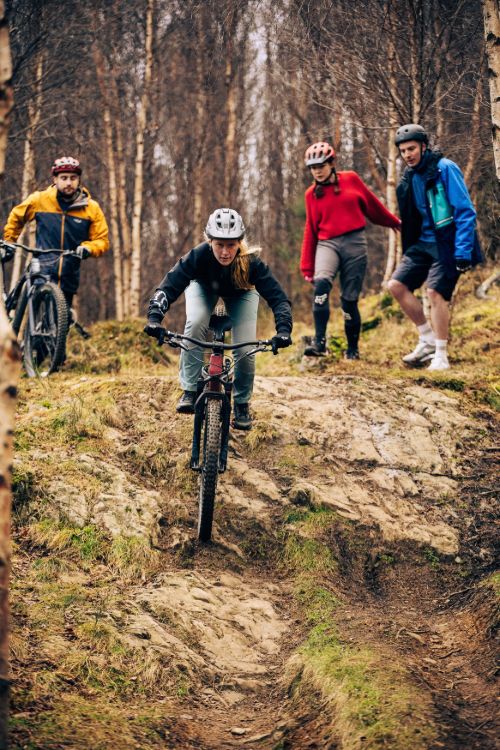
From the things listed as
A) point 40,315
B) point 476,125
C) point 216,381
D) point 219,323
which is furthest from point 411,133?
Result: point 40,315

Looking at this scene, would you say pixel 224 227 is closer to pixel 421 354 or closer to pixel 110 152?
pixel 421 354

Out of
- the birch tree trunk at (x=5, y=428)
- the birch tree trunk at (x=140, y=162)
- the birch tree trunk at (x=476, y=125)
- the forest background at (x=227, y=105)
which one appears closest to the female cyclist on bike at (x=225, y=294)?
the birch tree trunk at (x=5, y=428)

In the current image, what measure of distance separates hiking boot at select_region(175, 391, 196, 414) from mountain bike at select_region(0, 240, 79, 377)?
2.82 metres

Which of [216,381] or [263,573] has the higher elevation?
[216,381]

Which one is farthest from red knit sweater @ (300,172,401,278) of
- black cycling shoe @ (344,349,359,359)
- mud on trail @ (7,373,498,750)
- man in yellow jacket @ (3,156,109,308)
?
man in yellow jacket @ (3,156,109,308)

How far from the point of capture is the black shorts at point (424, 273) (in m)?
8.13

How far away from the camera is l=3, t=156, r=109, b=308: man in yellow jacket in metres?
8.75

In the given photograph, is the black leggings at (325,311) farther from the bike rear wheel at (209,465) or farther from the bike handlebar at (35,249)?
the bike rear wheel at (209,465)

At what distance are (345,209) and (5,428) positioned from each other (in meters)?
6.29

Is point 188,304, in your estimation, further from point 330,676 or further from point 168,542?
point 330,676

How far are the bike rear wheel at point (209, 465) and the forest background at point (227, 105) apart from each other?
4.79m

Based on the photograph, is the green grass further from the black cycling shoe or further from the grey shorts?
the black cycling shoe

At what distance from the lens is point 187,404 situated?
19.6ft

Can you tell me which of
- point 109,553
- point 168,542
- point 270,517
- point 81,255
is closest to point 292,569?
point 270,517
